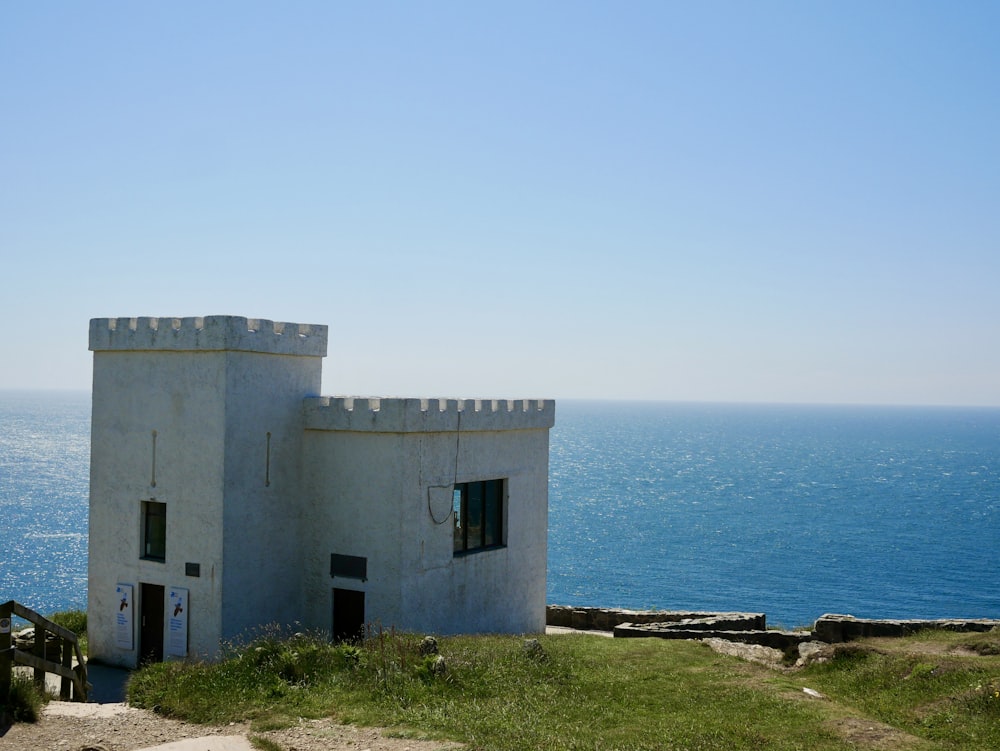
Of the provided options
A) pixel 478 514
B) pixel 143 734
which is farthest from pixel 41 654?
pixel 478 514

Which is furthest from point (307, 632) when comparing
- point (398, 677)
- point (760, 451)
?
point (760, 451)

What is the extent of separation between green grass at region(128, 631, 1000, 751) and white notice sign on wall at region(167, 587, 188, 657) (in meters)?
4.49

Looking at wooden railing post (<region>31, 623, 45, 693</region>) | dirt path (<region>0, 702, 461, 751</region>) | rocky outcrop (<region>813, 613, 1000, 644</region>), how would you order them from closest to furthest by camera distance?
dirt path (<region>0, 702, 461, 751</region>), wooden railing post (<region>31, 623, 45, 693</region>), rocky outcrop (<region>813, 613, 1000, 644</region>)

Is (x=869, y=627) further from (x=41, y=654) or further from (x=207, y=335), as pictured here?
(x=41, y=654)

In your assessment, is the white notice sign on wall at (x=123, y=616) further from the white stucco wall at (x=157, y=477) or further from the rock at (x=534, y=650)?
the rock at (x=534, y=650)

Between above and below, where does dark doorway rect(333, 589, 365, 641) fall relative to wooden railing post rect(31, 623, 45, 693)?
below

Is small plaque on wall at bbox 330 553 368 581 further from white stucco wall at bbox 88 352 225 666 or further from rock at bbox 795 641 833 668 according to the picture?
rock at bbox 795 641 833 668

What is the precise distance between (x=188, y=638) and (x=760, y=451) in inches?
7327

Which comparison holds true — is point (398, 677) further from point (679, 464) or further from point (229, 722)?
point (679, 464)

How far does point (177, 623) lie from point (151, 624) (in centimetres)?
114

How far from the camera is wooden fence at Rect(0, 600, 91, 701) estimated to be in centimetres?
1319

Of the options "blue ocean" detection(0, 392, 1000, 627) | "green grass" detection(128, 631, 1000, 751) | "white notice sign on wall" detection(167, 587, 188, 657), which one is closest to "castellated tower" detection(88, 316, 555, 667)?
"white notice sign on wall" detection(167, 587, 188, 657)

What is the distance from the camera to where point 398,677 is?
1478 centimetres

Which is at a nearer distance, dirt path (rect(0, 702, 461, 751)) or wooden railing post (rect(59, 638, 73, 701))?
dirt path (rect(0, 702, 461, 751))
